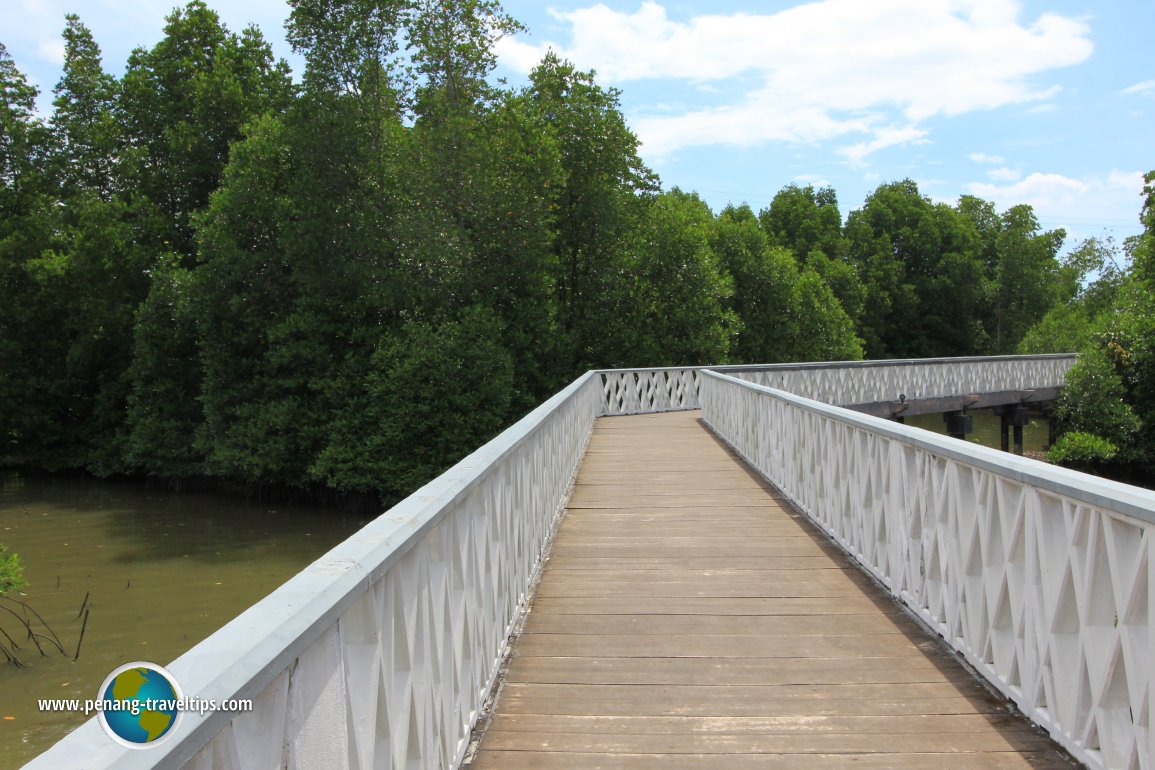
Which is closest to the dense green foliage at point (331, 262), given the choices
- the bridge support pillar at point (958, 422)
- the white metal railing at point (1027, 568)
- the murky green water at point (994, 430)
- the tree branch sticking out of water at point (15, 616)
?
the bridge support pillar at point (958, 422)

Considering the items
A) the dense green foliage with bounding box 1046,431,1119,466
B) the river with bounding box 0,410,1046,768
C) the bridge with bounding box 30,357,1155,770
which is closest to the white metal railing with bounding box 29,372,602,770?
the bridge with bounding box 30,357,1155,770

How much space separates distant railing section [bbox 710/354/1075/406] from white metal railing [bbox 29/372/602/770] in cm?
1493

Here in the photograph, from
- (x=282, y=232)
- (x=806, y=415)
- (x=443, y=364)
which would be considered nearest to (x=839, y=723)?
(x=806, y=415)

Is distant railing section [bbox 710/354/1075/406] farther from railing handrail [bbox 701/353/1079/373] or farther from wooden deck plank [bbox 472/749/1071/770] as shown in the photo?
wooden deck plank [bbox 472/749/1071/770]

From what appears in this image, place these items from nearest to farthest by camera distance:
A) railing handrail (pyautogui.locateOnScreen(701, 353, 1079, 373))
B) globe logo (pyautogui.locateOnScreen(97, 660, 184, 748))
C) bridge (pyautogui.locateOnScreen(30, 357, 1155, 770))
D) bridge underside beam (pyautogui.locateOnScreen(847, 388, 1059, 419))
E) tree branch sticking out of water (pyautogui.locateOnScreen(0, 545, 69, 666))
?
globe logo (pyautogui.locateOnScreen(97, 660, 184, 748)) < bridge (pyautogui.locateOnScreen(30, 357, 1155, 770)) < tree branch sticking out of water (pyautogui.locateOnScreen(0, 545, 69, 666)) < railing handrail (pyautogui.locateOnScreen(701, 353, 1079, 373)) < bridge underside beam (pyautogui.locateOnScreen(847, 388, 1059, 419))

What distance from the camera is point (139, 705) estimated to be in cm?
129

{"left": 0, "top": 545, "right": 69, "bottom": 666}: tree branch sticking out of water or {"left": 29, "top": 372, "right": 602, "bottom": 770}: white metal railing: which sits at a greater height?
{"left": 29, "top": 372, "right": 602, "bottom": 770}: white metal railing

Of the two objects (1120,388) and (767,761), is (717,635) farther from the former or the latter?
(1120,388)

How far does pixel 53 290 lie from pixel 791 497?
27.7m

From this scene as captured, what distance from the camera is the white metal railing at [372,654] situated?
4.67 feet

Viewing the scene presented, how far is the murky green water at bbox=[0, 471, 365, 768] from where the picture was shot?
1251 centimetres

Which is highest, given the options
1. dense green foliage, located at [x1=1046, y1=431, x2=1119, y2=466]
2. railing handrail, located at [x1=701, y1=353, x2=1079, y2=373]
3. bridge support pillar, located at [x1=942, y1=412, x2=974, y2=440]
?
railing handrail, located at [x1=701, y1=353, x2=1079, y2=373]

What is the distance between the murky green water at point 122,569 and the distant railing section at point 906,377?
10831mm

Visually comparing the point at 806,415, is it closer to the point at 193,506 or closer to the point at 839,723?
the point at 839,723
